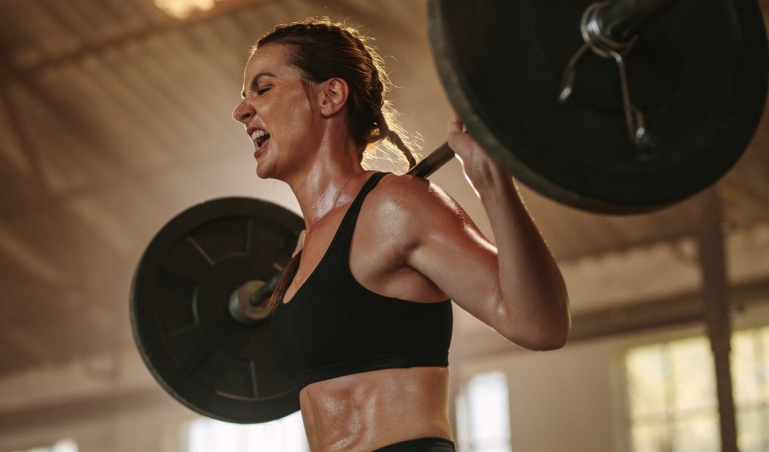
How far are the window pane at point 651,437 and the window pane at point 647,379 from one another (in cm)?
10

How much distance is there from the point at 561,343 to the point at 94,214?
25.6 ft

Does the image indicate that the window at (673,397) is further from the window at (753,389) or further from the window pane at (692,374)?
the window at (753,389)

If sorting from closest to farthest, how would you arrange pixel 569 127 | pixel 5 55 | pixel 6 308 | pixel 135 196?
pixel 569 127
pixel 5 55
pixel 135 196
pixel 6 308

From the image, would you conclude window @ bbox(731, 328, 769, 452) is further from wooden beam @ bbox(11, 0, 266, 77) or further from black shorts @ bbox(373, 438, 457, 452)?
black shorts @ bbox(373, 438, 457, 452)

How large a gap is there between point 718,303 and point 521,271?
4992 mm

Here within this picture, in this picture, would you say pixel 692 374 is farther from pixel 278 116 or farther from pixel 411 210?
pixel 411 210

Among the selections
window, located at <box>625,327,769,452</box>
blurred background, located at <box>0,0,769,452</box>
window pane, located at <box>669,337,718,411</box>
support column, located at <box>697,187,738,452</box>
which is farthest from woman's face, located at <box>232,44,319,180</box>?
window pane, located at <box>669,337,718,411</box>

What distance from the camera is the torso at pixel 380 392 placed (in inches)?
55.0

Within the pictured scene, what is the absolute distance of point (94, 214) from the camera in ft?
27.9

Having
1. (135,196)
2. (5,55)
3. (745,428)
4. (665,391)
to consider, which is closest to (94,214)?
(135,196)

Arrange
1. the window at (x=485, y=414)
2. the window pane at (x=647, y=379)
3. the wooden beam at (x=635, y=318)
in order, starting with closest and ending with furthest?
the wooden beam at (x=635, y=318)
the window pane at (x=647, y=379)
the window at (x=485, y=414)

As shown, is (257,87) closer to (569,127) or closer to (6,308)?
(569,127)

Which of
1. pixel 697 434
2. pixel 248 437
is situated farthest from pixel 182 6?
pixel 697 434

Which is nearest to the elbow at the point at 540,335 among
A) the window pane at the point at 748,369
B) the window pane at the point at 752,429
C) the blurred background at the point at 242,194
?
the blurred background at the point at 242,194
